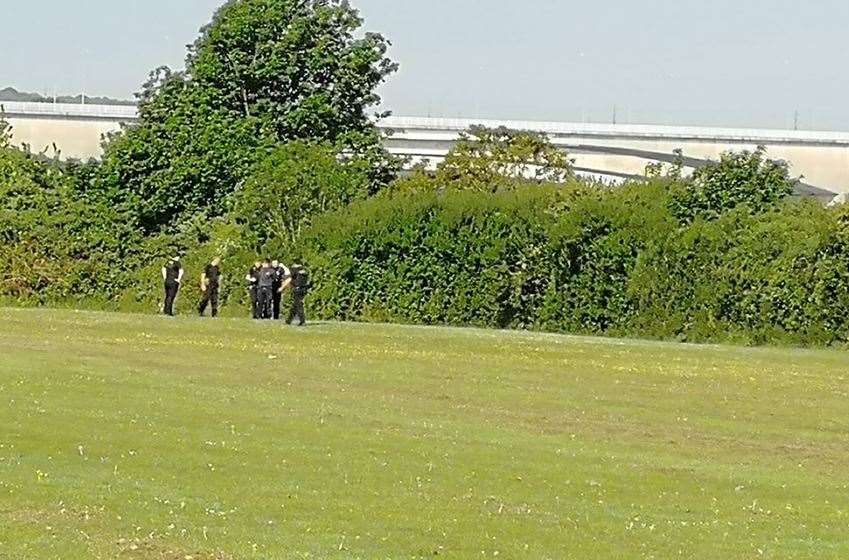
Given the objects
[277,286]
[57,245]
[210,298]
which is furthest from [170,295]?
[57,245]

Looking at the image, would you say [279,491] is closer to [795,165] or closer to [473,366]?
[473,366]

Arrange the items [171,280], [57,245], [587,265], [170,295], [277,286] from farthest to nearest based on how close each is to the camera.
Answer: [57,245], [587,265], [170,295], [171,280], [277,286]

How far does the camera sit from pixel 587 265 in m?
53.5

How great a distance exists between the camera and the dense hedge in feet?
164

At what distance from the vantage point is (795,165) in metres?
94.8

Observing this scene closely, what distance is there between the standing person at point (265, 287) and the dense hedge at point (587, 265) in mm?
4925

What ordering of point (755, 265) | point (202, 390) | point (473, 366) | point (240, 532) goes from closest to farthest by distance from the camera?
→ 1. point (240, 532)
2. point (202, 390)
3. point (473, 366)
4. point (755, 265)

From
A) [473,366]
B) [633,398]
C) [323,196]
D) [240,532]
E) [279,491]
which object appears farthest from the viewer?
[323,196]

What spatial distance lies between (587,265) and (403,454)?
33.1m

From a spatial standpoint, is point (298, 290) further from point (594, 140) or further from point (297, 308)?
point (594, 140)

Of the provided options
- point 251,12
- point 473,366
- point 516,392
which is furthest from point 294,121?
point 516,392

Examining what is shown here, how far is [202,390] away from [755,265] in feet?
86.3

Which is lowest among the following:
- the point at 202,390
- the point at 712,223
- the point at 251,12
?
the point at 202,390

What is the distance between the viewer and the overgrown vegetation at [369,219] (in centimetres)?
5141
